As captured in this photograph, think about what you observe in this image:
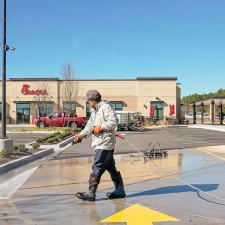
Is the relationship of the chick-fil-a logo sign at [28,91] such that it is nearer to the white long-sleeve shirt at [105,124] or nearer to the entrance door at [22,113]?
the entrance door at [22,113]

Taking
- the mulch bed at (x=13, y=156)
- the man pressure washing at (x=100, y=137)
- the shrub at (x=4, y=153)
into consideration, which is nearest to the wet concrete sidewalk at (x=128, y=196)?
the man pressure washing at (x=100, y=137)

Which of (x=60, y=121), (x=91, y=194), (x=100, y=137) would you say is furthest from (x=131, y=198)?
(x=60, y=121)

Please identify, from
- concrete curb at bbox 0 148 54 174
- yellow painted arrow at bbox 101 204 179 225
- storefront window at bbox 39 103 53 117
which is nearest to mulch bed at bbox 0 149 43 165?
concrete curb at bbox 0 148 54 174

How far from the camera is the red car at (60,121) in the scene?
45031mm

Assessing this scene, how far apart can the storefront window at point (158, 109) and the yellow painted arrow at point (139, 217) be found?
55.4 metres

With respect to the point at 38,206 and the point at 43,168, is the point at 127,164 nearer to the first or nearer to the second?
the point at 43,168

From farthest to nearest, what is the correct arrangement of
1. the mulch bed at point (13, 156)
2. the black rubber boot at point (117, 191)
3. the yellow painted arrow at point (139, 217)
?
the mulch bed at point (13, 156), the black rubber boot at point (117, 191), the yellow painted arrow at point (139, 217)

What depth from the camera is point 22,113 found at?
204 ft

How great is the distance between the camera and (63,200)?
807 centimetres

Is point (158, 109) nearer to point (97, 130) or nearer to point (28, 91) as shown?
point (28, 91)

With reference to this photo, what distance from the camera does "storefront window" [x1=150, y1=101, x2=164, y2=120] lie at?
62594 mm

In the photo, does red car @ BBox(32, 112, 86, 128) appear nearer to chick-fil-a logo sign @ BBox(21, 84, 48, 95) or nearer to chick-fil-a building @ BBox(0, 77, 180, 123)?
chick-fil-a building @ BBox(0, 77, 180, 123)

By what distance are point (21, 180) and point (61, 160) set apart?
4556mm

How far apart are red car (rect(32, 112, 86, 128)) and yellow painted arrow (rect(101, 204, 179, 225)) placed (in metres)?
37.8
